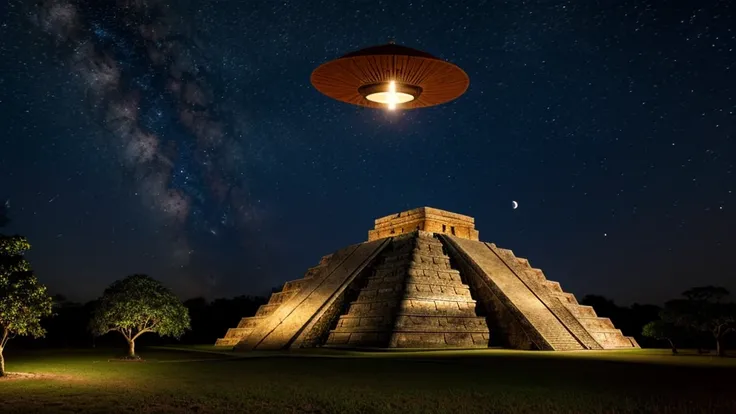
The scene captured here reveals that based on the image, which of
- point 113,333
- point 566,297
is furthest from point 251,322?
point 113,333

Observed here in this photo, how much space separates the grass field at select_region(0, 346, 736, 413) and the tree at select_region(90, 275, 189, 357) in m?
3.32

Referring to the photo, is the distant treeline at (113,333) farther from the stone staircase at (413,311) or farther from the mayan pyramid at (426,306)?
the stone staircase at (413,311)

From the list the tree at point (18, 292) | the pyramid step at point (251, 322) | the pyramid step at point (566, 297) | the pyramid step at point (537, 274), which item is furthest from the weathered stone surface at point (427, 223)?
the tree at point (18, 292)

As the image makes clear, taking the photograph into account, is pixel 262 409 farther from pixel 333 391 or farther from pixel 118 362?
pixel 118 362

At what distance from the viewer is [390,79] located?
20.4m

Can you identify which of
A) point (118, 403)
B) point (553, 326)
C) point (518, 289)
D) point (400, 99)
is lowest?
point (118, 403)

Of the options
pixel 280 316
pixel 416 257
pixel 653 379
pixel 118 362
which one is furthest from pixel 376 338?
pixel 653 379

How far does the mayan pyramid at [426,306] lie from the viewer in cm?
2403

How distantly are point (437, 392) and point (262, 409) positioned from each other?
333 cm

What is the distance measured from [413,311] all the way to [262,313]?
1110cm

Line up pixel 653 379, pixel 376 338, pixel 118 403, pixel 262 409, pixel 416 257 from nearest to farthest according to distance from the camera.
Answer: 1. pixel 262 409
2. pixel 118 403
3. pixel 653 379
4. pixel 376 338
5. pixel 416 257

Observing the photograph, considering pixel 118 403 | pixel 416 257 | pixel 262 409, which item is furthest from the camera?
pixel 416 257

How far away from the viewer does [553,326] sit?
25781 mm

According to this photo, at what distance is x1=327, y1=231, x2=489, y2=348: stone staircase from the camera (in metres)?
23.2
